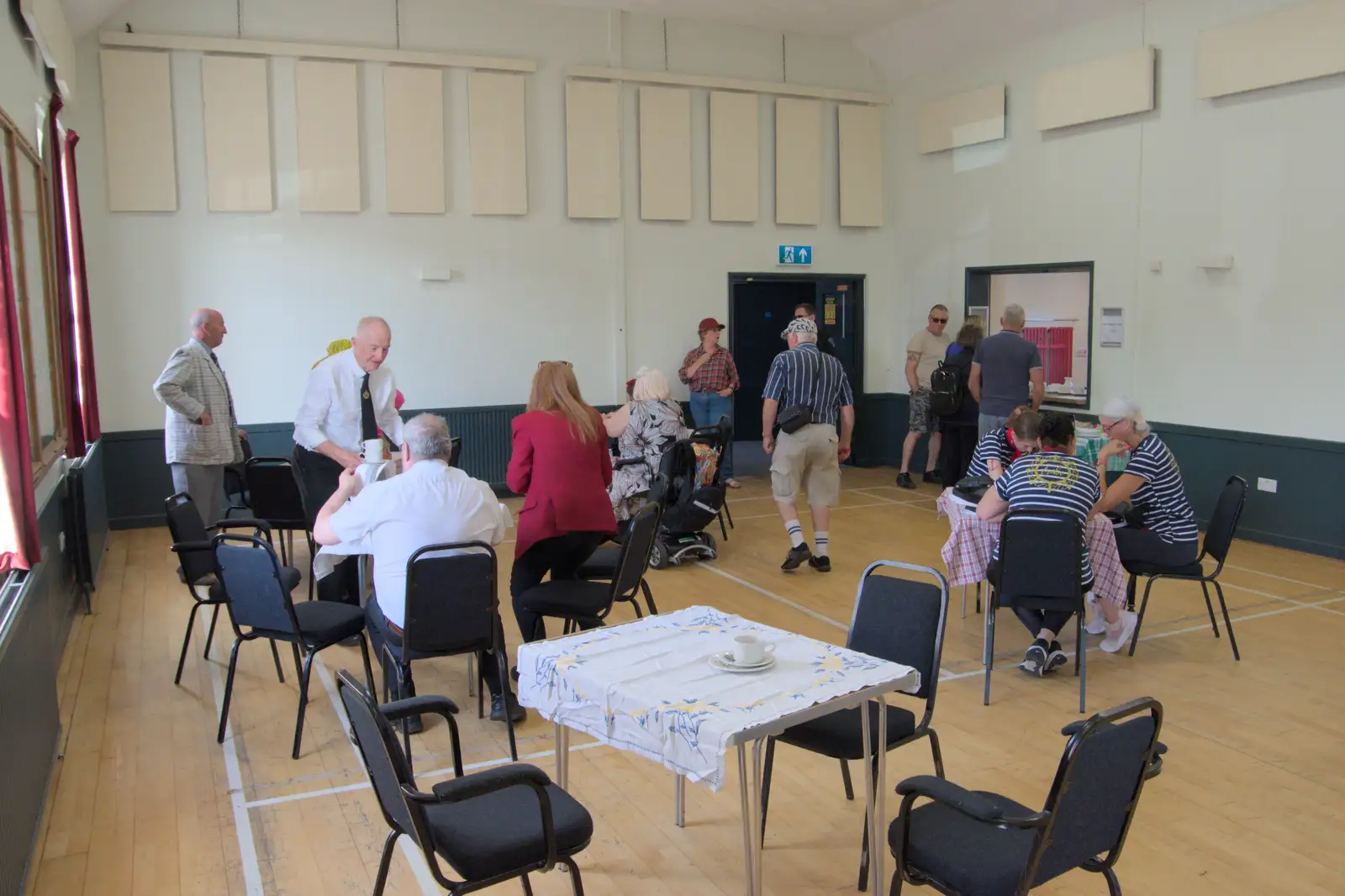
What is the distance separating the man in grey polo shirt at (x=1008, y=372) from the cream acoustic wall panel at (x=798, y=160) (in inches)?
123

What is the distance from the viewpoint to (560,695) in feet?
9.39

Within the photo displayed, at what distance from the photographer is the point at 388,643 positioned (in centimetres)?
410

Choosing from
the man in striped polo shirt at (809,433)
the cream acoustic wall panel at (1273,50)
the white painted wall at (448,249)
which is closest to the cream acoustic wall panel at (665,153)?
the white painted wall at (448,249)

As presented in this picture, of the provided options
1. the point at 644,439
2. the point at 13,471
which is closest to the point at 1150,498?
the point at 644,439

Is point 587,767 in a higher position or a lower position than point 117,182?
lower

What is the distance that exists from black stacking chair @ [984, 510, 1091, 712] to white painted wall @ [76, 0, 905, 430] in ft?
20.7

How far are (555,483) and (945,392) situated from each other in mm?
6110

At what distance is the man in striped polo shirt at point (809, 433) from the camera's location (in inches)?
273

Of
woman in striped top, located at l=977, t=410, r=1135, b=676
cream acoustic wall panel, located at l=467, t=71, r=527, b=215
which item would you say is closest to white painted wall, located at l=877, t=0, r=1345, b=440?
woman in striped top, located at l=977, t=410, r=1135, b=676

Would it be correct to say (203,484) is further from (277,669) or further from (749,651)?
(749,651)

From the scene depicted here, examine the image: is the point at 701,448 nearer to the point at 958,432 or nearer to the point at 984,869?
the point at 958,432

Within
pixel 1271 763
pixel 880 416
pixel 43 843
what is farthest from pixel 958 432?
pixel 43 843

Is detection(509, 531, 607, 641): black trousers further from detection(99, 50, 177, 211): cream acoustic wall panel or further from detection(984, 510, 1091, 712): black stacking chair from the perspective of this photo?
detection(99, 50, 177, 211): cream acoustic wall panel

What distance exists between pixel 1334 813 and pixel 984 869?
6.67ft
